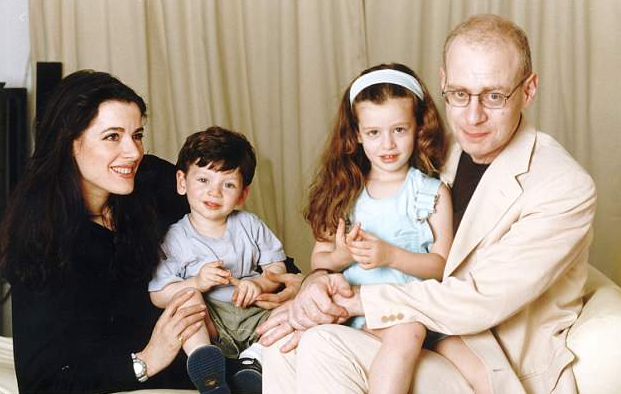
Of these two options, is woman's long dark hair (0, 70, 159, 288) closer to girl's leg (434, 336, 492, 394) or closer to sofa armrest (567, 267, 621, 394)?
girl's leg (434, 336, 492, 394)

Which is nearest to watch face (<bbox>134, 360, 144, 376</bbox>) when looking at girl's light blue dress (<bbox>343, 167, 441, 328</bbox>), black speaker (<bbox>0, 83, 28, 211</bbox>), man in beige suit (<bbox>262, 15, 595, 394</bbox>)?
man in beige suit (<bbox>262, 15, 595, 394</bbox>)

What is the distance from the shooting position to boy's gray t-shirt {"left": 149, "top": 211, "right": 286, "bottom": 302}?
2.81 metres

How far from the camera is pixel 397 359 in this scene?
2225mm

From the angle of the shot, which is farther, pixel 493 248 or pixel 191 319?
pixel 191 319

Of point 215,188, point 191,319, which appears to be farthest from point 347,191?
point 191,319

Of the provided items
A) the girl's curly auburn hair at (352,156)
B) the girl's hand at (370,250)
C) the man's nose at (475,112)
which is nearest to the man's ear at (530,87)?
the man's nose at (475,112)

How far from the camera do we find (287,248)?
475 cm

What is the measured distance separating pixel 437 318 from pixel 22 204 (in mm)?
1233

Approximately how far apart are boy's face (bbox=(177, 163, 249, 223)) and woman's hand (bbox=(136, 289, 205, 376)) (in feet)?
1.03

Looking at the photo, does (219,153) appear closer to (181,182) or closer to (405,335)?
(181,182)

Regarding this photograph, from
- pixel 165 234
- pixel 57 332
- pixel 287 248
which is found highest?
pixel 165 234

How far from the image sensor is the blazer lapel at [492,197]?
7.76ft

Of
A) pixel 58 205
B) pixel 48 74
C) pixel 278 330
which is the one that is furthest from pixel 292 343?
pixel 48 74

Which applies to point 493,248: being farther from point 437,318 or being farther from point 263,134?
point 263,134
